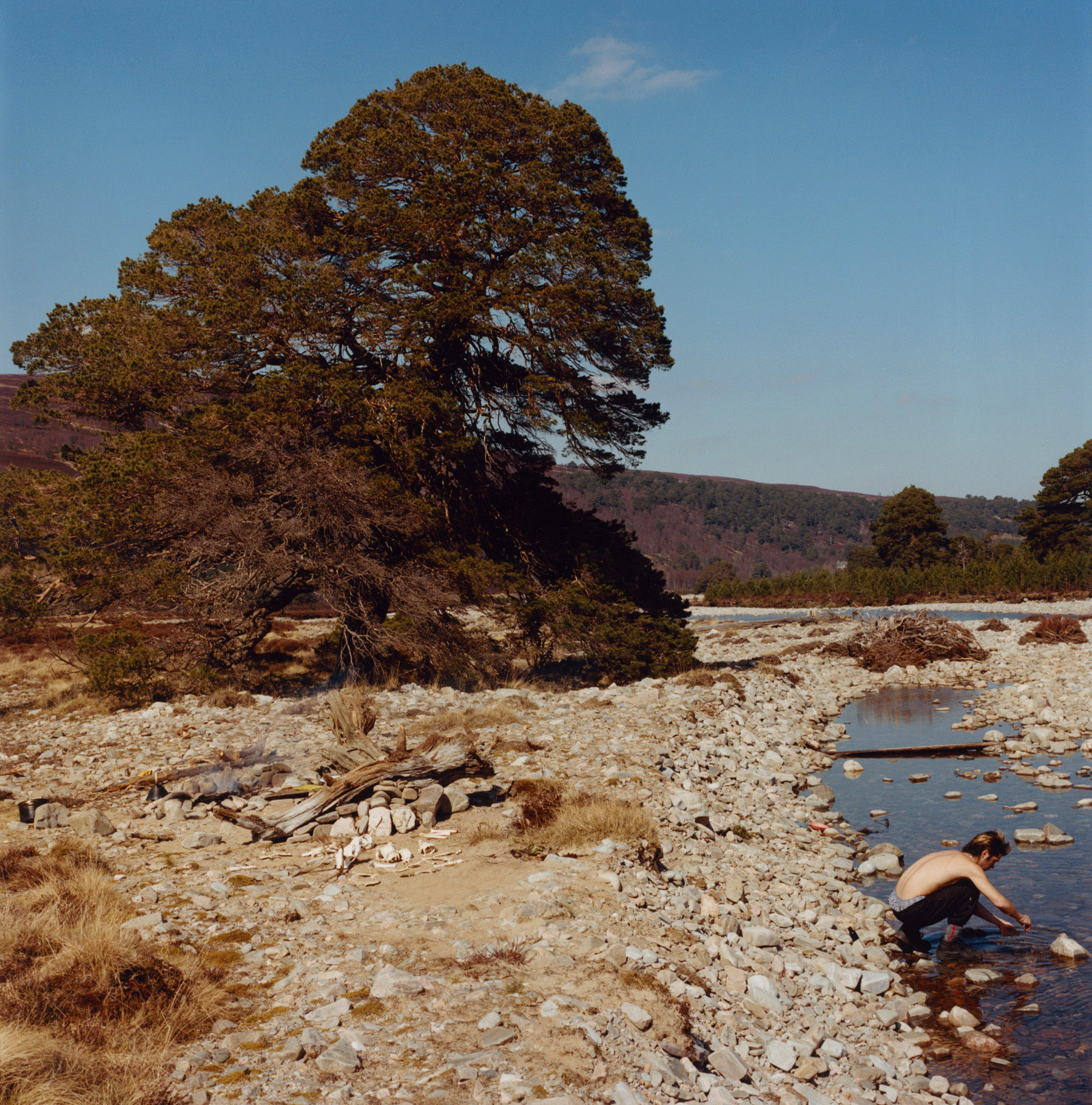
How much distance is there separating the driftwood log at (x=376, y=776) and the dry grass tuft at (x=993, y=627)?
1037 inches

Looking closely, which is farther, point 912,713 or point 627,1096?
point 912,713

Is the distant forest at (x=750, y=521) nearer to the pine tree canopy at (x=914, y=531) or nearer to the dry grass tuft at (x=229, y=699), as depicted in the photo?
the pine tree canopy at (x=914, y=531)

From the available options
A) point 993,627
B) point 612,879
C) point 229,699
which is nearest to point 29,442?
point 229,699

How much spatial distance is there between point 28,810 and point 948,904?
846 centimetres

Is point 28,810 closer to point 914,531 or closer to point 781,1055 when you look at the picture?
point 781,1055

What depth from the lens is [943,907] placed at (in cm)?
645

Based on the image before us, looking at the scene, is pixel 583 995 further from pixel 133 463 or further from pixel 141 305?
pixel 141 305

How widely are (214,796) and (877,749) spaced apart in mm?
9964

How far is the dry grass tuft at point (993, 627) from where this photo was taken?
2966 cm

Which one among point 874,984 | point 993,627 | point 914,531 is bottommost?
point 874,984

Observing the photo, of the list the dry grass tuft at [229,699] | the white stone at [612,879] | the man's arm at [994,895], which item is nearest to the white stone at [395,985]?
the white stone at [612,879]

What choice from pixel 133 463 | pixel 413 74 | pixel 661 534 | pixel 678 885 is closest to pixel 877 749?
pixel 678 885

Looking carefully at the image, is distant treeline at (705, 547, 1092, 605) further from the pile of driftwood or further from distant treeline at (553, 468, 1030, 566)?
distant treeline at (553, 468, 1030, 566)

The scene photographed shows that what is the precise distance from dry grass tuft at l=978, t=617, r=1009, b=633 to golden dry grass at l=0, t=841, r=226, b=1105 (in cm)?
3065
